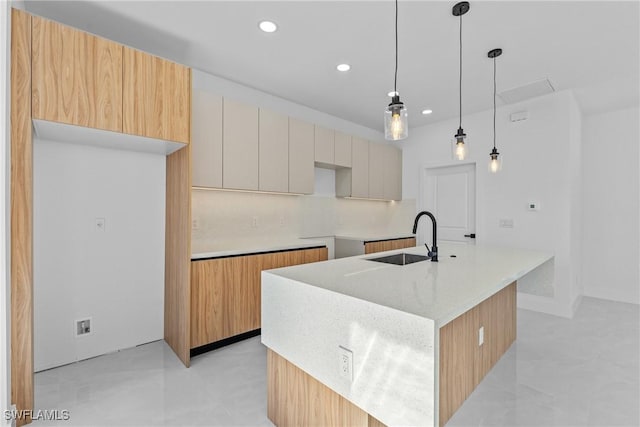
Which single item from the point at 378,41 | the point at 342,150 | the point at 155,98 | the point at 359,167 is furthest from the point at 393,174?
the point at 155,98

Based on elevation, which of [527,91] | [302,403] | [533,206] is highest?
[527,91]

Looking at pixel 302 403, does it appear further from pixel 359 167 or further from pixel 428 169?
pixel 428 169

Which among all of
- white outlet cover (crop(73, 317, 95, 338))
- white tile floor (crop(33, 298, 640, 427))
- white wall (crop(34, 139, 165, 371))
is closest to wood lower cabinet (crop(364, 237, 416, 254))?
white tile floor (crop(33, 298, 640, 427))

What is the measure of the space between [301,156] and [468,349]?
2.55 meters

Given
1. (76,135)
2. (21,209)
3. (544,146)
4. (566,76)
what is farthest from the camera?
(544,146)

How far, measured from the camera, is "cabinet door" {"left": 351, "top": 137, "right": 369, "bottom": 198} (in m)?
4.20

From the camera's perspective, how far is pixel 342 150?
4.04 meters

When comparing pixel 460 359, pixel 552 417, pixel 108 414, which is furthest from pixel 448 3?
pixel 108 414

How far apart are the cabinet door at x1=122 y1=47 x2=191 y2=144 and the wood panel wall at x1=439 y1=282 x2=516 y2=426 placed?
2181mm

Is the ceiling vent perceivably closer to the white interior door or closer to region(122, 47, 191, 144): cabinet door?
the white interior door

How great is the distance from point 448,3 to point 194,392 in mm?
3040

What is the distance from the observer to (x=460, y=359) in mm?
1534

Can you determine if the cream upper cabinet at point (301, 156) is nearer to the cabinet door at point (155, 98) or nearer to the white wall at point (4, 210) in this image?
the cabinet door at point (155, 98)

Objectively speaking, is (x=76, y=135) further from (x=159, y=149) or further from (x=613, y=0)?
(x=613, y=0)
